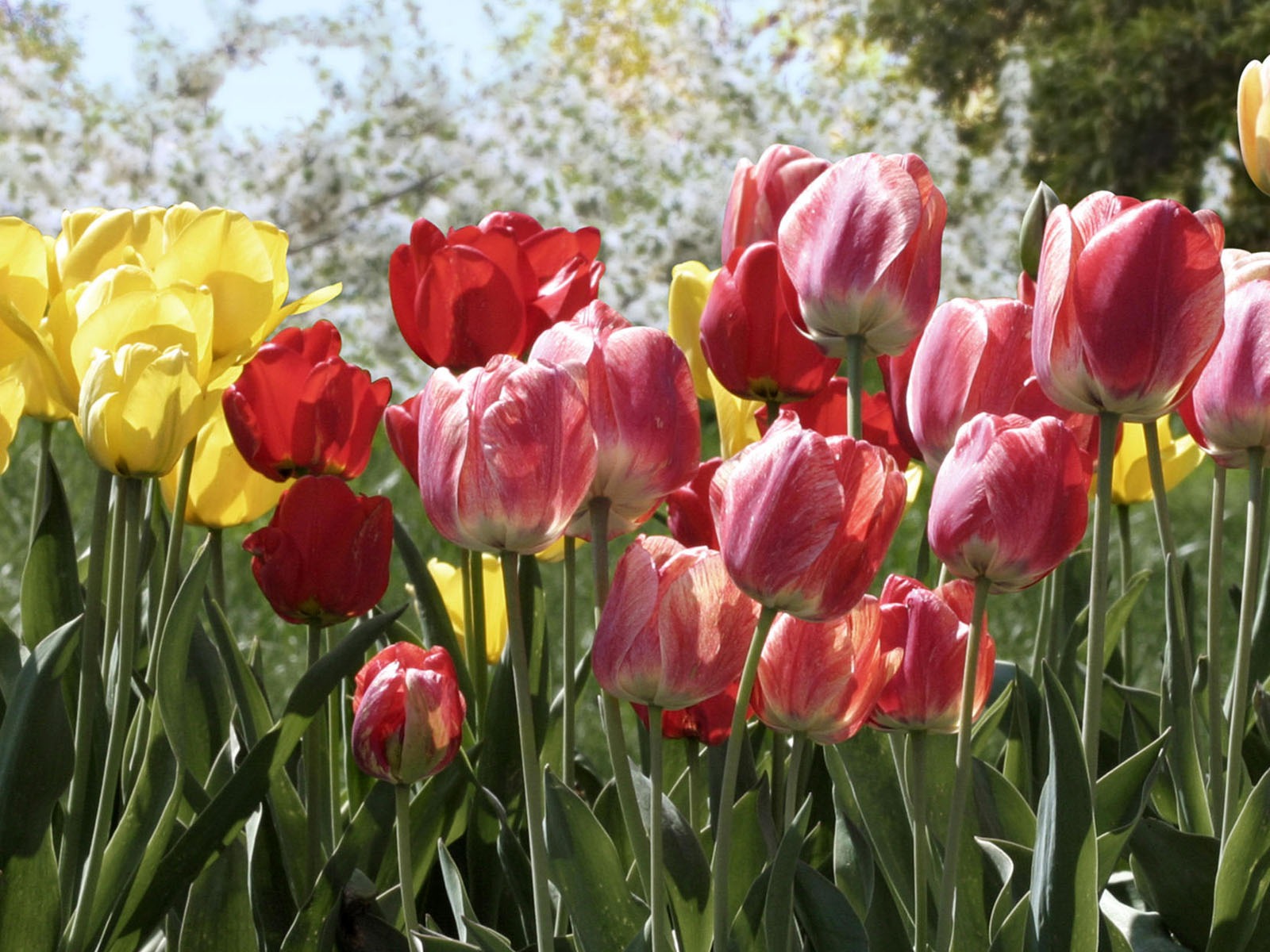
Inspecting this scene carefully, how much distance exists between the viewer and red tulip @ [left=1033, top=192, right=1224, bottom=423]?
72 centimetres

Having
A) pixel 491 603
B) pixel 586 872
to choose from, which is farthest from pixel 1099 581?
pixel 491 603

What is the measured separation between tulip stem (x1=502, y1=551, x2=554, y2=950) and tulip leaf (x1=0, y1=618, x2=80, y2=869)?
11.9 inches

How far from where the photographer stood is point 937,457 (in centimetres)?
89

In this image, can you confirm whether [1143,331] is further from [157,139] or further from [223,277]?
[157,139]

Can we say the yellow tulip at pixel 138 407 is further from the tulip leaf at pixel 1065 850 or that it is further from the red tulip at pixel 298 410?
the tulip leaf at pixel 1065 850

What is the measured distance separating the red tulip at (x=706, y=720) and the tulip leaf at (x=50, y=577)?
1.60 ft

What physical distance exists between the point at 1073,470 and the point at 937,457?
0.18 metres


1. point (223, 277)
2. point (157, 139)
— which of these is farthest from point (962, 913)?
point (157, 139)

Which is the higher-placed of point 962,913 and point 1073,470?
point 1073,470

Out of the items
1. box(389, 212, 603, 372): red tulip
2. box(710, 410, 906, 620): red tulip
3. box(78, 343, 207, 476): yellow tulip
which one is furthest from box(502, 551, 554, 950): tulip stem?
box(389, 212, 603, 372): red tulip

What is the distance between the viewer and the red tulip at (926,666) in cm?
79

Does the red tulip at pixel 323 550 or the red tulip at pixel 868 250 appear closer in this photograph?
the red tulip at pixel 868 250

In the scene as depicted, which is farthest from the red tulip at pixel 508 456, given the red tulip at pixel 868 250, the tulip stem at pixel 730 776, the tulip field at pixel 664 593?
the red tulip at pixel 868 250

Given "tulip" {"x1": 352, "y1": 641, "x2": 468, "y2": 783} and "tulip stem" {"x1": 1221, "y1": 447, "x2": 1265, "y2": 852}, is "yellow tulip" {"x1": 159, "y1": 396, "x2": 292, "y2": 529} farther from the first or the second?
"tulip stem" {"x1": 1221, "y1": 447, "x2": 1265, "y2": 852}
